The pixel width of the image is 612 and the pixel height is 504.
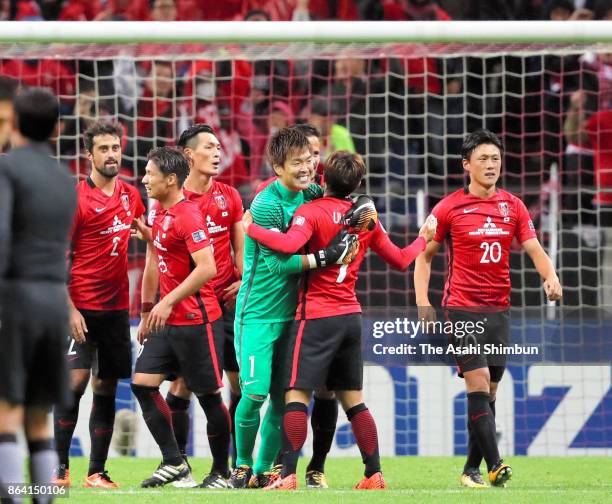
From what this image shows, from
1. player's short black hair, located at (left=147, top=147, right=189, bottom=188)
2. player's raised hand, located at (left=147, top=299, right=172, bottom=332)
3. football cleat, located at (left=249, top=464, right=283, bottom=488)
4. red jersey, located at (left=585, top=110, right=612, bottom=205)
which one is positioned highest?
red jersey, located at (left=585, top=110, right=612, bottom=205)

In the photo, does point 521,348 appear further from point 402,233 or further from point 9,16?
point 9,16

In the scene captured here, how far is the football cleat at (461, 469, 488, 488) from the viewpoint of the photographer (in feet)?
22.7

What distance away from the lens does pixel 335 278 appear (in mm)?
6473

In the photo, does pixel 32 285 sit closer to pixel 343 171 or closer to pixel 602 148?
pixel 343 171

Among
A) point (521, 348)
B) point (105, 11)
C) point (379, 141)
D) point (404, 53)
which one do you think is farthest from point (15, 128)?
point (105, 11)

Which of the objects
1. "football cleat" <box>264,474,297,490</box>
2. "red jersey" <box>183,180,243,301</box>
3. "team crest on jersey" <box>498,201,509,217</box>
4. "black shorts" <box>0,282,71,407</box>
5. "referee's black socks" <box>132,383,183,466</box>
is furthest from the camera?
"red jersey" <box>183,180,243,301</box>

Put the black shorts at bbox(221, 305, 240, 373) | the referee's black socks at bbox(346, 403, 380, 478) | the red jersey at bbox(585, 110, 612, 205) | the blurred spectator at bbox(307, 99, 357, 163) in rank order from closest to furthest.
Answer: the referee's black socks at bbox(346, 403, 380, 478) < the black shorts at bbox(221, 305, 240, 373) < the blurred spectator at bbox(307, 99, 357, 163) < the red jersey at bbox(585, 110, 612, 205)

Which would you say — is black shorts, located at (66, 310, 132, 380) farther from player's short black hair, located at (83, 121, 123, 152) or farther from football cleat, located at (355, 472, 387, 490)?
football cleat, located at (355, 472, 387, 490)

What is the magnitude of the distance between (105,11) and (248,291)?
279 inches

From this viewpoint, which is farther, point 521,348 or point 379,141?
point 379,141

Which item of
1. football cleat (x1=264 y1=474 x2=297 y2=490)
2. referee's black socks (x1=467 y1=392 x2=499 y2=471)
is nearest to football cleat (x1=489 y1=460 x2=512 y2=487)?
referee's black socks (x1=467 y1=392 x2=499 y2=471)

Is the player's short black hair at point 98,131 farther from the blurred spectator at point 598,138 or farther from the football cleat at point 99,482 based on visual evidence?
the blurred spectator at point 598,138

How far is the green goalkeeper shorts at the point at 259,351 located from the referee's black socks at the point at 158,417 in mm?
473

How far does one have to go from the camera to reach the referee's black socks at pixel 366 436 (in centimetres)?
645
